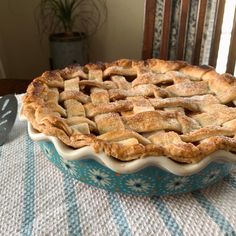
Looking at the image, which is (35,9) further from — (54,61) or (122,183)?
(122,183)

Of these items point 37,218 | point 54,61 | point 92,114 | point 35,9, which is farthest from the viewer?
point 35,9

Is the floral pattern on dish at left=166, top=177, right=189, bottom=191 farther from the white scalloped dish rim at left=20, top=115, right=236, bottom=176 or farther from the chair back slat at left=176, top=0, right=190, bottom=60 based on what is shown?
the chair back slat at left=176, top=0, right=190, bottom=60

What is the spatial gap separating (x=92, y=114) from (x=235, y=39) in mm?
942

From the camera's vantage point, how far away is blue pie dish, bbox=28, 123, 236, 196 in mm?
403

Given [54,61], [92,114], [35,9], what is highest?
[35,9]

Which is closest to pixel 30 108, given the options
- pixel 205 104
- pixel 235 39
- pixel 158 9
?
pixel 205 104

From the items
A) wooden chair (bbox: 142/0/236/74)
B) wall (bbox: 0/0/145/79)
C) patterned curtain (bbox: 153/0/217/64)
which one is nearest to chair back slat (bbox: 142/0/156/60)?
wooden chair (bbox: 142/0/236/74)

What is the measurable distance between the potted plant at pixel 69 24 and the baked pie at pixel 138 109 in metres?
0.75

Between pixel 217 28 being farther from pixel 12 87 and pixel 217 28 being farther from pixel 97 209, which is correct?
pixel 97 209

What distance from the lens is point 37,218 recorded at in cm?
44

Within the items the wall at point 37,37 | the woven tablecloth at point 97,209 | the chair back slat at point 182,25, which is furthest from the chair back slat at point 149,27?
the woven tablecloth at point 97,209

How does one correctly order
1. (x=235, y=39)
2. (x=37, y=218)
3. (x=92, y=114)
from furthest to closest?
1. (x=235, y=39)
2. (x=92, y=114)
3. (x=37, y=218)

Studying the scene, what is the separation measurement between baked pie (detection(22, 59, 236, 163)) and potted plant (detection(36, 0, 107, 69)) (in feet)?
2.47

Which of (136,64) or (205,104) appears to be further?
(136,64)
